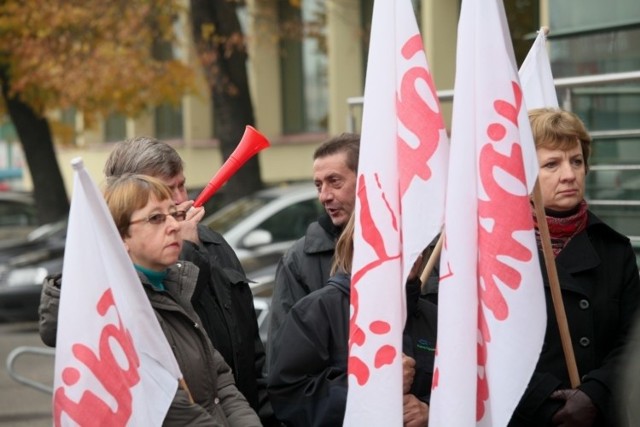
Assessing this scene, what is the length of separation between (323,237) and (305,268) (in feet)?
0.48

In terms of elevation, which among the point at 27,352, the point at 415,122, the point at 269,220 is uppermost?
the point at 415,122

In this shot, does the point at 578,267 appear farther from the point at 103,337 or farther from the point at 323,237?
the point at 103,337

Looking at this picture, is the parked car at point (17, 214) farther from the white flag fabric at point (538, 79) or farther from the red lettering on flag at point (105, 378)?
→ the red lettering on flag at point (105, 378)

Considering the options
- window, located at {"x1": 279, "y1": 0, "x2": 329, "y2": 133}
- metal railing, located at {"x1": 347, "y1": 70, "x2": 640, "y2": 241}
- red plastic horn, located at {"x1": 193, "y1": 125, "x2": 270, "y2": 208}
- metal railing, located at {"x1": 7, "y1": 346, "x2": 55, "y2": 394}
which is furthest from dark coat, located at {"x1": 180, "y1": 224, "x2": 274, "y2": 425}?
window, located at {"x1": 279, "y1": 0, "x2": 329, "y2": 133}

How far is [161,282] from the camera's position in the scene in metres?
4.26

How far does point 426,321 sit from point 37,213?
17602 mm

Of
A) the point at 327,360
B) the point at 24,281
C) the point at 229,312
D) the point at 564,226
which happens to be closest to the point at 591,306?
the point at 564,226

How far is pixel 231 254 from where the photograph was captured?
16.9 ft

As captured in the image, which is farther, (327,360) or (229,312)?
(229,312)

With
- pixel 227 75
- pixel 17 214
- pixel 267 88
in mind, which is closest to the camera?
pixel 227 75

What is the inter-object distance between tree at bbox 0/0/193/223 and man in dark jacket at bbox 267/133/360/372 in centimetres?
1271

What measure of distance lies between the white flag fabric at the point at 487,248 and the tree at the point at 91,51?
44.5 ft

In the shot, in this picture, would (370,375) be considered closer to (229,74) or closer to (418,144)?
(418,144)

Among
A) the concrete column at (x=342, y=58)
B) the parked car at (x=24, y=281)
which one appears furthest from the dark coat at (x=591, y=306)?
the concrete column at (x=342, y=58)
